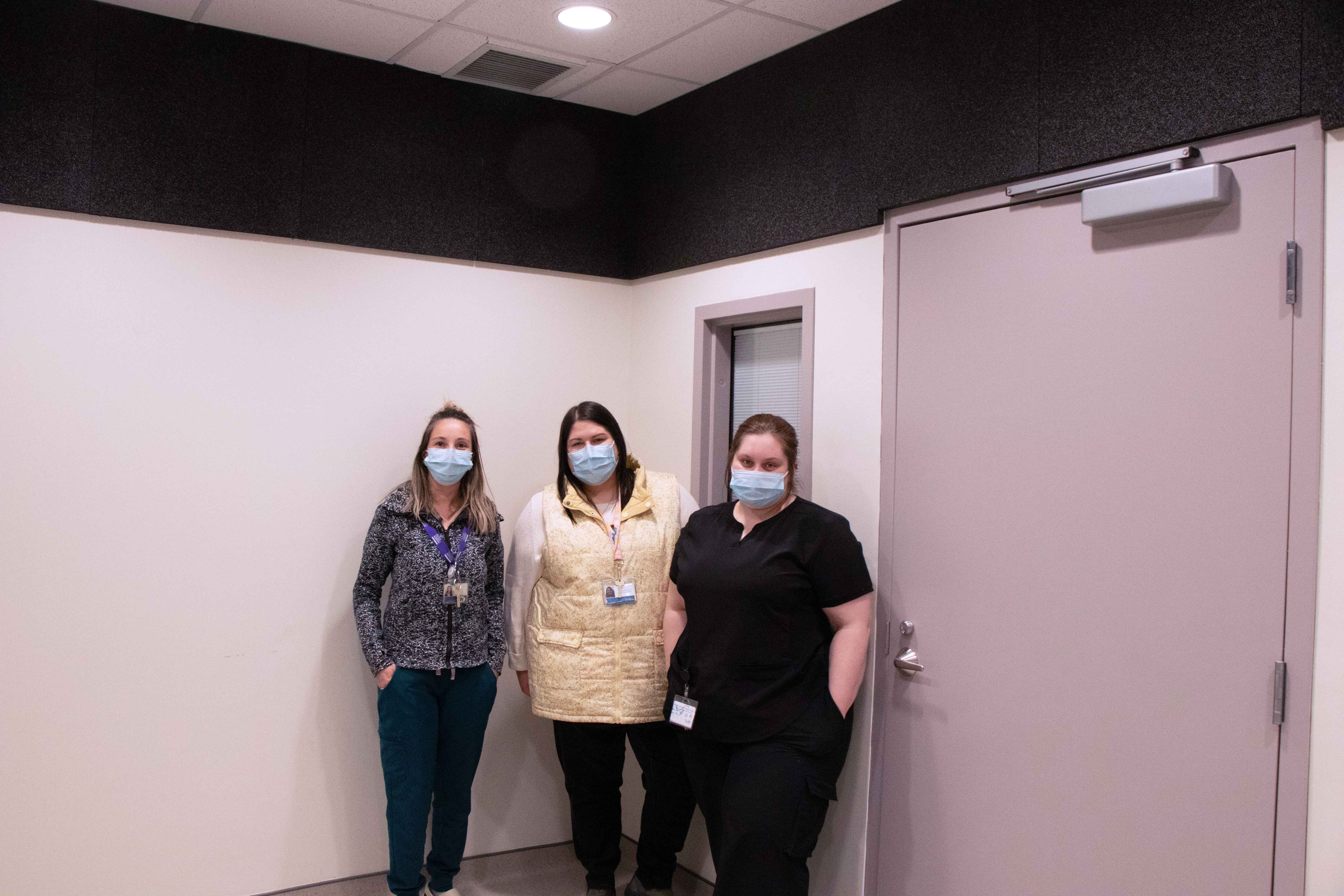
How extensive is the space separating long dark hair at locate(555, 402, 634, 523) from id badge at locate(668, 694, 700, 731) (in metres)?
0.65

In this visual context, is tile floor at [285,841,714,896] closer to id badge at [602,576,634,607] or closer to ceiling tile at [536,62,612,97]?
id badge at [602,576,634,607]

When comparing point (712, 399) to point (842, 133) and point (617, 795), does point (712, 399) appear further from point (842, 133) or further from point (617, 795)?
point (617, 795)


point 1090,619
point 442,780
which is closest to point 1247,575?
point 1090,619

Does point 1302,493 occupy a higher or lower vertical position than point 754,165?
lower

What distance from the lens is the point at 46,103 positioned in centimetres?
284

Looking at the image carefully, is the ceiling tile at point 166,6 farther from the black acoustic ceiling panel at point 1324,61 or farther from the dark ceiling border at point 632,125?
the black acoustic ceiling panel at point 1324,61

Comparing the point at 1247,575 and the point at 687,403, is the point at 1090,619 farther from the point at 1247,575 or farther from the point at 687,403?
the point at 687,403

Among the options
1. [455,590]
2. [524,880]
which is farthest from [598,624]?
[524,880]

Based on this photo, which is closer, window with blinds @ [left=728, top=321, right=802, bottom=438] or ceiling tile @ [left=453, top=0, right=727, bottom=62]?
ceiling tile @ [left=453, top=0, right=727, bottom=62]

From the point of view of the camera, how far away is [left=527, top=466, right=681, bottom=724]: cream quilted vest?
293 cm

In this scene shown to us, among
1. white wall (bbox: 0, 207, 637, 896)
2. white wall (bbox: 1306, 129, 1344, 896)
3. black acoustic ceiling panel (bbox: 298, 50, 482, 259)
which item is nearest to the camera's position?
white wall (bbox: 1306, 129, 1344, 896)

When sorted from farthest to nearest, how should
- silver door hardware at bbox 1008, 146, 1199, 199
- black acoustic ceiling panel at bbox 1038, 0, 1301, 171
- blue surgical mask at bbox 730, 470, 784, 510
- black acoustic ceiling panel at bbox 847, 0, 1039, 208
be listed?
blue surgical mask at bbox 730, 470, 784, 510 < black acoustic ceiling panel at bbox 847, 0, 1039, 208 < silver door hardware at bbox 1008, 146, 1199, 199 < black acoustic ceiling panel at bbox 1038, 0, 1301, 171

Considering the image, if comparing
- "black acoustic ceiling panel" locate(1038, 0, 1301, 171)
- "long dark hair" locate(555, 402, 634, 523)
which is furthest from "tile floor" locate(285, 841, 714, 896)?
"black acoustic ceiling panel" locate(1038, 0, 1301, 171)

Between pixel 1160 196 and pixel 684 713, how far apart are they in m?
1.60
